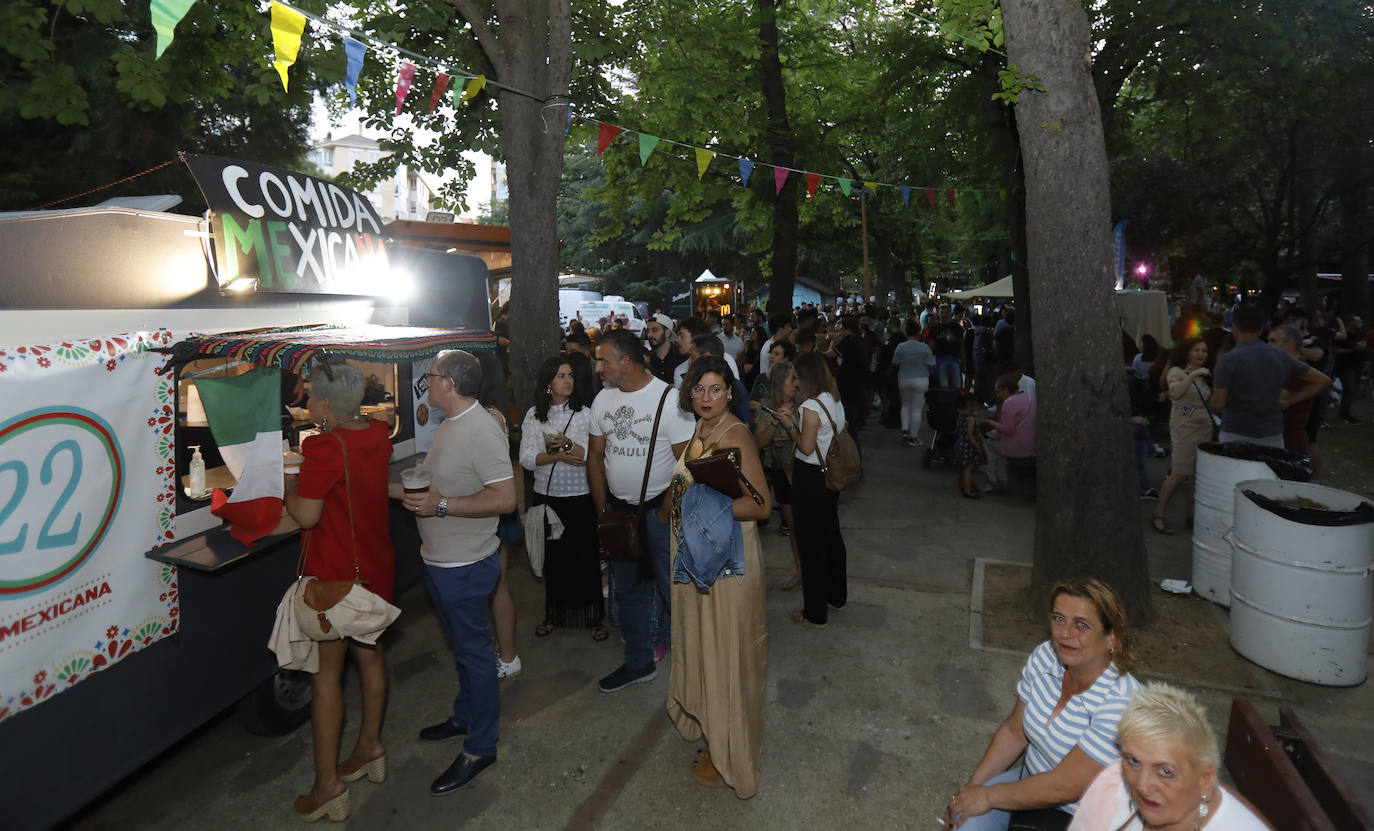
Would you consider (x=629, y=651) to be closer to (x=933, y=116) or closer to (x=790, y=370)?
(x=790, y=370)

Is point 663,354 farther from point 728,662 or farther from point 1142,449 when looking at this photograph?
point 728,662

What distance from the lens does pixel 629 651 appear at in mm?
4457

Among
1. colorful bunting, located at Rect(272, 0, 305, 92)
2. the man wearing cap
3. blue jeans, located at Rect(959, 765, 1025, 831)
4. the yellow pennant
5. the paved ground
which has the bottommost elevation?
the paved ground

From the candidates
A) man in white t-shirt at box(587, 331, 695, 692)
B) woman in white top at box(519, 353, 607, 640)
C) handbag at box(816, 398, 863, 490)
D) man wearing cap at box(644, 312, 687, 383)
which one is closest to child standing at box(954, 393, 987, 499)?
man wearing cap at box(644, 312, 687, 383)

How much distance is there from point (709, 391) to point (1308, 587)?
3604 millimetres

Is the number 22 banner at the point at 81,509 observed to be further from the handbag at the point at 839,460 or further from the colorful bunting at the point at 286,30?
the handbag at the point at 839,460

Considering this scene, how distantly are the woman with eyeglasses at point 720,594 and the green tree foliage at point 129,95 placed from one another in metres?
6.07

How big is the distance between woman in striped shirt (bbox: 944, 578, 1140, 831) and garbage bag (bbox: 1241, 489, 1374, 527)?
2.71 meters

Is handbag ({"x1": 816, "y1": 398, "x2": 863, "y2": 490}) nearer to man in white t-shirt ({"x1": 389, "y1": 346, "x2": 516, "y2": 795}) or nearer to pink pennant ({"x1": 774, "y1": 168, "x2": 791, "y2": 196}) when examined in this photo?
man in white t-shirt ({"x1": 389, "y1": 346, "x2": 516, "y2": 795})

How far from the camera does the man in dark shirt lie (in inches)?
219

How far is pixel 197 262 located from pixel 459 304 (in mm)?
7754

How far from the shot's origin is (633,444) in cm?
405

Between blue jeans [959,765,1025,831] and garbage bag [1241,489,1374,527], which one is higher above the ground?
garbage bag [1241,489,1374,527]

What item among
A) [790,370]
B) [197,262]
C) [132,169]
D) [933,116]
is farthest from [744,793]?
[132,169]
